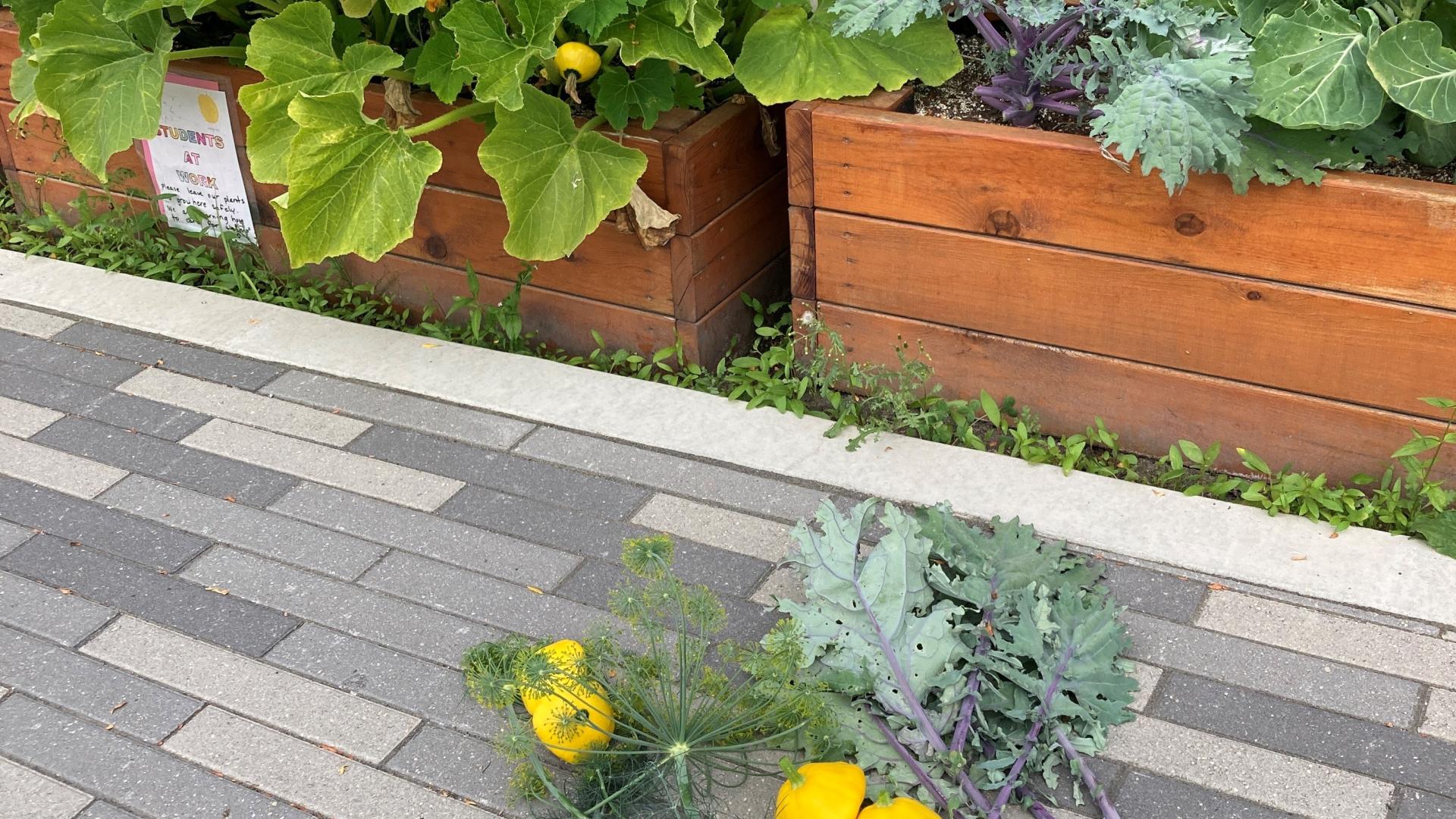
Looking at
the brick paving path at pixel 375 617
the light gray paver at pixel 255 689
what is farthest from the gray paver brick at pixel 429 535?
the light gray paver at pixel 255 689

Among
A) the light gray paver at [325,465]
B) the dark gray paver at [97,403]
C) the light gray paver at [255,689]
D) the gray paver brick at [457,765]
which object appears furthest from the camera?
the dark gray paver at [97,403]

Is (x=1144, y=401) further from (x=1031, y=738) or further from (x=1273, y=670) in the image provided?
(x=1031, y=738)

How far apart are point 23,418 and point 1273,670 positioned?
2.59 m

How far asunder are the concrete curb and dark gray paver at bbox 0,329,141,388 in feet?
0.43

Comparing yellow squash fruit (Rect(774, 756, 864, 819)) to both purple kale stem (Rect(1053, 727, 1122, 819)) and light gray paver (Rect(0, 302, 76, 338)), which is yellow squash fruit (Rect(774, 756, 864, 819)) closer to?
purple kale stem (Rect(1053, 727, 1122, 819))

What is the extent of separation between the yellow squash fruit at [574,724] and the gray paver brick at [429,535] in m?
0.47

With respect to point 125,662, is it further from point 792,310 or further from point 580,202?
point 792,310

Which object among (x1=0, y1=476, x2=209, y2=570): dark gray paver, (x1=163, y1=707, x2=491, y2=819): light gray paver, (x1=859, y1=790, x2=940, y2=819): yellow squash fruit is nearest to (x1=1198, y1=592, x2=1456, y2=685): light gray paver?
(x1=859, y1=790, x2=940, y2=819): yellow squash fruit

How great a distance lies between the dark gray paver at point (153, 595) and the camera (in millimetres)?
2326

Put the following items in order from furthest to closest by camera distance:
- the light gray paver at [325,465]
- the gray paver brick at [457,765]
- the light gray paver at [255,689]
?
the light gray paver at [325,465]
the light gray paver at [255,689]
the gray paver brick at [457,765]

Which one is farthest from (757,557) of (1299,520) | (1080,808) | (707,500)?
(1299,520)

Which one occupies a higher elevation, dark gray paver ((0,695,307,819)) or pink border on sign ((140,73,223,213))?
pink border on sign ((140,73,223,213))

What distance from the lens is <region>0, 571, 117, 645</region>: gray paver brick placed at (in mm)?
2350

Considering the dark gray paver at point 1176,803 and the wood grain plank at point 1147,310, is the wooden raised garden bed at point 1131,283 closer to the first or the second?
the wood grain plank at point 1147,310
